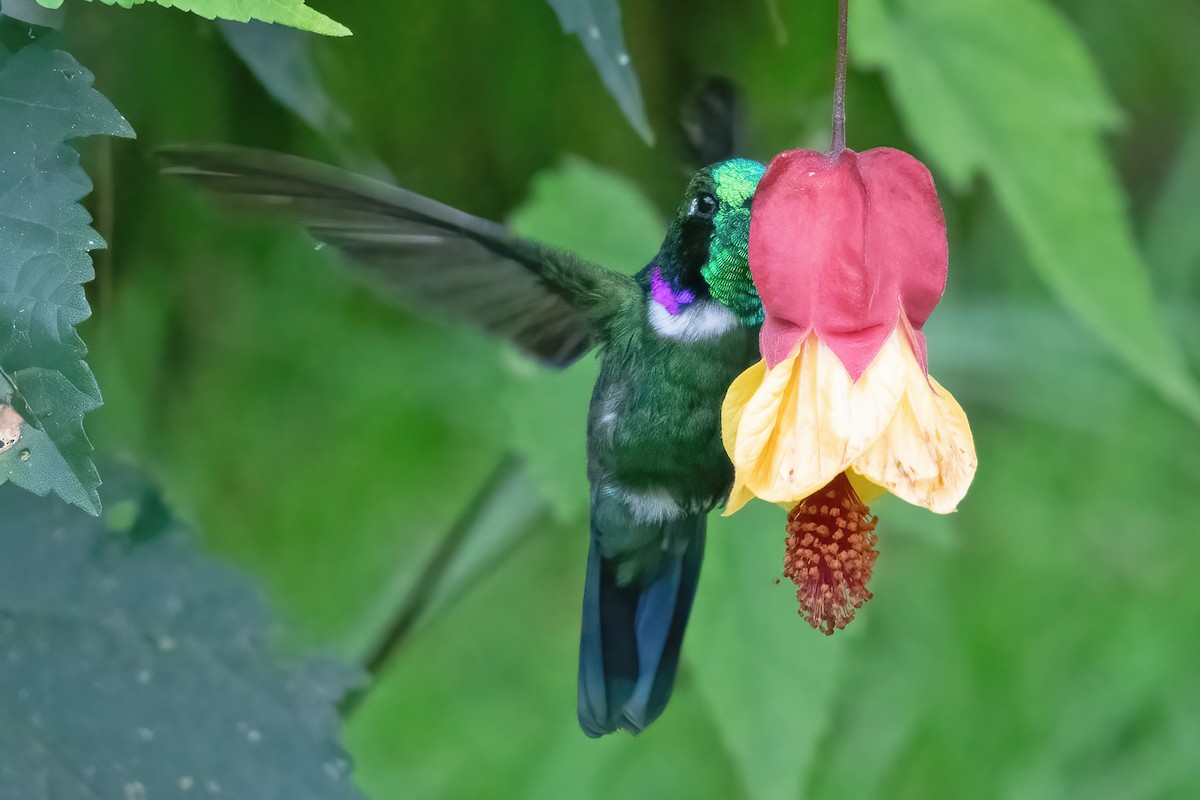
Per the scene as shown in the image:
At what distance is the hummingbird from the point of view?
47cm

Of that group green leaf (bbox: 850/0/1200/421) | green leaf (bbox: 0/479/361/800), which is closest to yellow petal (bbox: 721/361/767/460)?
green leaf (bbox: 0/479/361/800)

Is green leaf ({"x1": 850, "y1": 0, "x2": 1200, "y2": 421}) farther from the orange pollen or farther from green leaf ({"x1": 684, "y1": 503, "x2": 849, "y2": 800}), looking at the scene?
the orange pollen

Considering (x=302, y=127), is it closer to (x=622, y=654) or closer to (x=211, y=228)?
(x=211, y=228)

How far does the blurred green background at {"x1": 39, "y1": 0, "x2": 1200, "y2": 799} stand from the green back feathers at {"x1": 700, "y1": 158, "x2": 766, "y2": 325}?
15cm

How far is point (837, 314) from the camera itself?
1.45 feet

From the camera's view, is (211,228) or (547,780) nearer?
(211,228)

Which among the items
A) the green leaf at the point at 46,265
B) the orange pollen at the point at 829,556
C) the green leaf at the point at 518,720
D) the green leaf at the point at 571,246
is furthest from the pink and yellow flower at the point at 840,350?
the green leaf at the point at 518,720

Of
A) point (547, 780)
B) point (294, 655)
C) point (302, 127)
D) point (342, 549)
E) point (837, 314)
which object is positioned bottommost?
point (547, 780)

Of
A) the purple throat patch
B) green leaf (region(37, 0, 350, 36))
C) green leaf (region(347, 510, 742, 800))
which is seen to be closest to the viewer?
green leaf (region(37, 0, 350, 36))

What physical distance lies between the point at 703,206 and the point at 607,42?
0.35 feet

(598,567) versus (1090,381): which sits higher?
(598,567)

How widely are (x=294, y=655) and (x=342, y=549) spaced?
0.39 m

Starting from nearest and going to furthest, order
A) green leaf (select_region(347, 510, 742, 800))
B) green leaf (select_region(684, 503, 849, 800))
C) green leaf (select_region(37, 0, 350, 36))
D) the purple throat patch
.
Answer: green leaf (select_region(37, 0, 350, 36))
the purple throat patch
green leaf (select_region(684, 503, 849, 800))
green leaf (select_region(347, 510, 742, 800))

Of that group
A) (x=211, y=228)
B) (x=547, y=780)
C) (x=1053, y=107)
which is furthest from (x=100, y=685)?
(x=1053, y=107)
